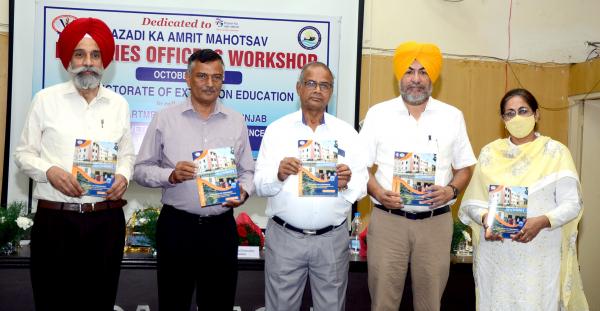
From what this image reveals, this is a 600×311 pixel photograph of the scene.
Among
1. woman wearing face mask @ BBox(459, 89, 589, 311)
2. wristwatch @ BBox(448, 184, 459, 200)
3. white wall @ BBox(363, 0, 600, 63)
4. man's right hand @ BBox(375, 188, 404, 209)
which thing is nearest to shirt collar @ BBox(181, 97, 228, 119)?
man's right hand @ BBox(375, 188, 404, 209)

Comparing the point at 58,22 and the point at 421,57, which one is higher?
the point at 58,22

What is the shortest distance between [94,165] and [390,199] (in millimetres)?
1568

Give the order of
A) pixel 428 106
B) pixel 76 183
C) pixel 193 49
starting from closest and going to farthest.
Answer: pixel 76 183
pixel 428 106
pixel 193 49

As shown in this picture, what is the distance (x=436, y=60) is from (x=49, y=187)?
2.26 m

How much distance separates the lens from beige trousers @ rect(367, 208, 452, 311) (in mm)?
3338

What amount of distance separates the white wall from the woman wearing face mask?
2581mm

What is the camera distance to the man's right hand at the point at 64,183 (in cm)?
292

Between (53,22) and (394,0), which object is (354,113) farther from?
(53,22)

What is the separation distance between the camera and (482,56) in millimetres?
5980

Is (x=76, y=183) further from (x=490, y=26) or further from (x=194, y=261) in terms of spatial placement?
(x=490, y=26)

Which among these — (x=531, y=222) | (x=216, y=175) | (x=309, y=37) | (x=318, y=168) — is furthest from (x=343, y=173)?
(x=309, y=37)

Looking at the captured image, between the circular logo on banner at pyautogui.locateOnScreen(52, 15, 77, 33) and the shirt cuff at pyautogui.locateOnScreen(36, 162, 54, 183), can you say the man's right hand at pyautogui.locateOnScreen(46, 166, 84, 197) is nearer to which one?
the shirt cuff at pyautogui.locateOnScreen(36, 162, 54, 183)

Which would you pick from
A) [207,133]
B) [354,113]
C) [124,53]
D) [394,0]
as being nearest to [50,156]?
[207,133]

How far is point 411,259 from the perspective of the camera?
3393 mm
